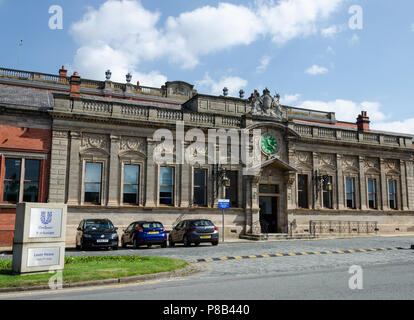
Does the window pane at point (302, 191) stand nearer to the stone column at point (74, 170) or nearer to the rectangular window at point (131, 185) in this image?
the rectangular window at point (131, 185)

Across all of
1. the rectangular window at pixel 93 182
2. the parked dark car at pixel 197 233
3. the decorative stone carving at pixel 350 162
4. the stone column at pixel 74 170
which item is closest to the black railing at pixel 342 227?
the decorative stone carving at pixel 350 162

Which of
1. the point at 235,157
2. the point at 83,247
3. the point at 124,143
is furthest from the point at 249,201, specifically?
the point at 83,247

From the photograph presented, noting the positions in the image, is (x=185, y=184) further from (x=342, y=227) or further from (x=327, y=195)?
(x=342, y=227)

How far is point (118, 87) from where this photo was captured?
38.1m

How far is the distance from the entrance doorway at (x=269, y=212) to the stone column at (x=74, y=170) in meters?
13.0

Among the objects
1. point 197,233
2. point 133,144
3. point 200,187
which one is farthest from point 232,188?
point 197,233

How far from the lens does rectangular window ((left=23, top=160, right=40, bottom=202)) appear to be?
23125 millimetres

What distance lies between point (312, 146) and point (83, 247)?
19.3 meters

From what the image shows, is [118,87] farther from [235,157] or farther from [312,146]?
[312,146]

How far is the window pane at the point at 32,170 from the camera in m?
23.3

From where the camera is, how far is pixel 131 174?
2548cm

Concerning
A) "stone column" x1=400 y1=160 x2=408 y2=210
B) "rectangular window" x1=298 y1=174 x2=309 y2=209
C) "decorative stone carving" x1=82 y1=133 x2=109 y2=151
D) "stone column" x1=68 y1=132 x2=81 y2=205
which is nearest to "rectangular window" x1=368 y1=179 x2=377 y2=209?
"stone column" x1=400 y1=160 x2=408 y2=210

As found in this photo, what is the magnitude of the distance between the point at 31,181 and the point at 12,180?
1.02 meters

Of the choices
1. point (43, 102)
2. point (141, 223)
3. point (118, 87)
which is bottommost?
point (141, 223)
